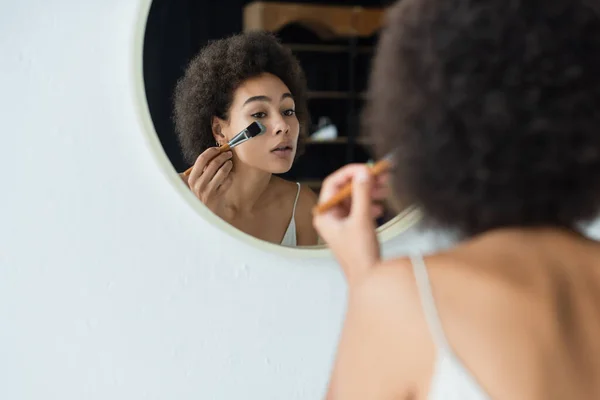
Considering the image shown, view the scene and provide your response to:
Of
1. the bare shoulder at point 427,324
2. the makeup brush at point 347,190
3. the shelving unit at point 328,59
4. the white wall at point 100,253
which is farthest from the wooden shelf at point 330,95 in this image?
the bare shoulder at point 427,324

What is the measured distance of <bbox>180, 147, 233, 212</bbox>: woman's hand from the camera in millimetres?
1113

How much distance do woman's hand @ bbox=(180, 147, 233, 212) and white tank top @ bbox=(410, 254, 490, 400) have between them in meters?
0.57

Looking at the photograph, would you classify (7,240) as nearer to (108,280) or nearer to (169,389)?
(108,280)

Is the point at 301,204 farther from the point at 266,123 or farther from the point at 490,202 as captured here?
the point at 490,202

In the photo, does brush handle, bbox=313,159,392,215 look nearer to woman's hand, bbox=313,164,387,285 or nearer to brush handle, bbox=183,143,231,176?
woman's hand, bbox=313,164,387,285

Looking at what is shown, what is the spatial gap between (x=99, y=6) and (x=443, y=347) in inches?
29.5

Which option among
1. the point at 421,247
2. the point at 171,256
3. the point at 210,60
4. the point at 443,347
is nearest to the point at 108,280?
the point at 171,256

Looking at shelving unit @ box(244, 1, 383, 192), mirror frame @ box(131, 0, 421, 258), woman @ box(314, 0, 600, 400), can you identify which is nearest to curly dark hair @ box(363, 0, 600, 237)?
woman @ box(314, 0, 600, 400)

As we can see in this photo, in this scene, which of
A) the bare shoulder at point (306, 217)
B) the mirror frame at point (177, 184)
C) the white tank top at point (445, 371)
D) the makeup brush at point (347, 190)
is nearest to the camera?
the white tank top at point (445, 371)

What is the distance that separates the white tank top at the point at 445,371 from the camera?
0.60 m

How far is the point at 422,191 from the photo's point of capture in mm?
672

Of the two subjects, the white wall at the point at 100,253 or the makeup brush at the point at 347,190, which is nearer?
the makeup brush at the point at 347,190

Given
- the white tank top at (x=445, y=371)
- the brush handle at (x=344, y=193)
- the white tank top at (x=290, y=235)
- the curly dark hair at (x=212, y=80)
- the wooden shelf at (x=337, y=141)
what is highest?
the curly dark hair at (x=212, y=80)

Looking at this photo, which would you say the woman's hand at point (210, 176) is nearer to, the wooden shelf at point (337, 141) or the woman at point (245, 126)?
the woman at point (245, 126)
